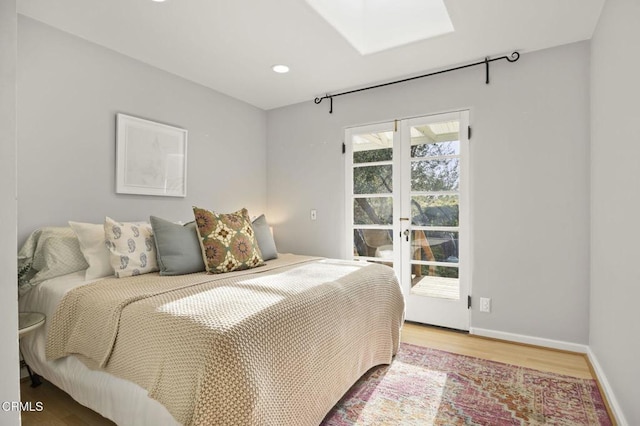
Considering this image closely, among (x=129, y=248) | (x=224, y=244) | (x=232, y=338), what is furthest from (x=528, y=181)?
(x=129, y=248)

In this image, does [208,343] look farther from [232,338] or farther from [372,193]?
[372,193]

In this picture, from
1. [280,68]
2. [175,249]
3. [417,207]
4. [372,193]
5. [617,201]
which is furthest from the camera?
[372,193]

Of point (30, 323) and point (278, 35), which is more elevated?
point (278, 35)

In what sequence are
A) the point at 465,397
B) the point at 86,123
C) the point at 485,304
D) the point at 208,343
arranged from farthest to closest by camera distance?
the point at 485,304
the point at 86,123
the point at 465,397
the point at 208,343

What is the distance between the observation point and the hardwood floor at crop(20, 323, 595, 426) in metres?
1.76

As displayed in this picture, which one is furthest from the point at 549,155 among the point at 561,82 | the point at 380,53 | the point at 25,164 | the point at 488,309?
the point at 25,164

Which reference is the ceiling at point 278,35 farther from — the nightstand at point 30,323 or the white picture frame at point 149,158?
the nightstand at point 30,323

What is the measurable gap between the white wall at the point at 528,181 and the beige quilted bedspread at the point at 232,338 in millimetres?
1329

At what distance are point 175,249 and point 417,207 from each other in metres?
2.17

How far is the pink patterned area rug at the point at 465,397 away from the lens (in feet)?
5.75

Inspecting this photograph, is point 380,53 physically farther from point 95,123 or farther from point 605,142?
point 95,123

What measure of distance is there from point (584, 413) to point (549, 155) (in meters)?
1.79

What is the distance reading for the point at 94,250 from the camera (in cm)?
213

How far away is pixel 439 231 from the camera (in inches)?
123
